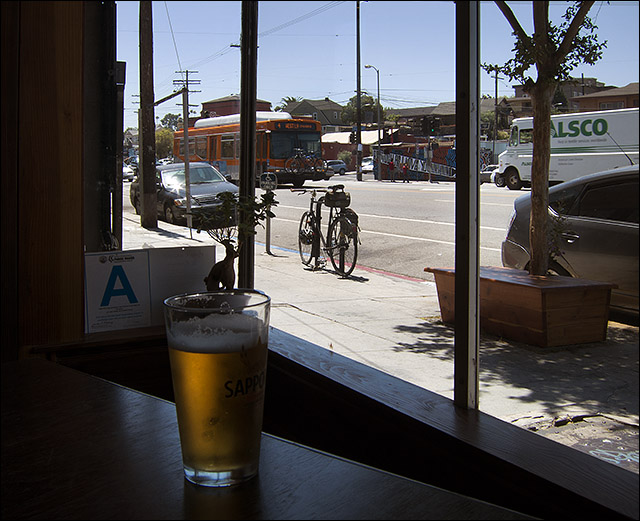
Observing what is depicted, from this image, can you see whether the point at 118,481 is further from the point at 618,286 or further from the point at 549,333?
the point at 549,333

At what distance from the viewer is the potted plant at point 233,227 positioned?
2348 millimetres

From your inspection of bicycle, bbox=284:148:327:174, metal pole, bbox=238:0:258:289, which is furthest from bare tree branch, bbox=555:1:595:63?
bicycle, bbox=284:148:327:174

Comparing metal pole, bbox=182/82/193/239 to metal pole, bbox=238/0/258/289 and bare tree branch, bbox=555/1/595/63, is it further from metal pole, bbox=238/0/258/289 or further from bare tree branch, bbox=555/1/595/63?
bare tree branch, bbox=555/1/595/63

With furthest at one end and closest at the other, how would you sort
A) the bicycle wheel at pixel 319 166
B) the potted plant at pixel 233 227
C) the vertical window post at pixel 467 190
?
the bicycle wheel at pixel 319 166 < the potted plant at pixel 233 227 < the vertical window post at pixel 467 190

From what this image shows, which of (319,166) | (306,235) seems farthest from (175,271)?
(306,235)

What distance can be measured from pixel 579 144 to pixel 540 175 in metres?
0.87

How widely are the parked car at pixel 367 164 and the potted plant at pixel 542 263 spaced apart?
1.27 meters

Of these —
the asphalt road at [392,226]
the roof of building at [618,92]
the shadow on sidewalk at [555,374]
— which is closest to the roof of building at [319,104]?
the roof of building at [618,92]

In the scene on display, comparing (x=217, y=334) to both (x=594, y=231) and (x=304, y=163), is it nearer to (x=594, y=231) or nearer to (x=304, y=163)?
(x=594, y=231)

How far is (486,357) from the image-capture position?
3.59m

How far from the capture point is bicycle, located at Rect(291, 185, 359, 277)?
6434 mm

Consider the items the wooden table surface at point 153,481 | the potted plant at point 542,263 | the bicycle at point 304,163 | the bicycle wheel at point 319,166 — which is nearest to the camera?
the wooden table surface at point 153,481

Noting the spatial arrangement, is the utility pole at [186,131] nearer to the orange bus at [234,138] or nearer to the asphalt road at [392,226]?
the orange bus at [234,138]

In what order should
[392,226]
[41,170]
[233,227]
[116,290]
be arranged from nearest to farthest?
[41,170] < [116,290] < [233,227] < [392,226]
